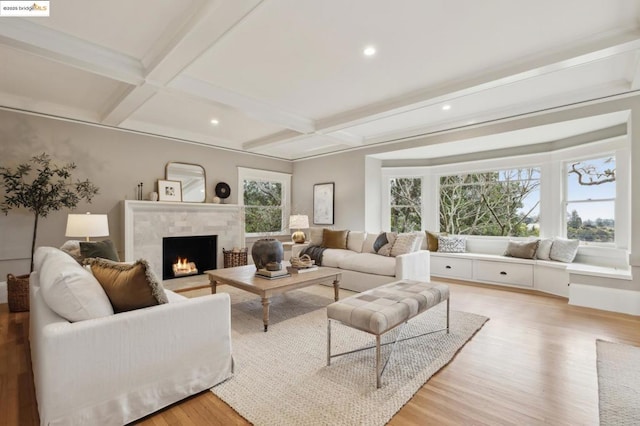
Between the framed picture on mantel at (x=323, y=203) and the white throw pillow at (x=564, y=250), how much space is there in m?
3.88

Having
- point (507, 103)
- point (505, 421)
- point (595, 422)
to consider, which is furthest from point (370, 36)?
point (595, 422)

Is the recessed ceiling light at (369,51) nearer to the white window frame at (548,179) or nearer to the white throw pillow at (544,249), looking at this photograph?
the white window frame at (548,179)

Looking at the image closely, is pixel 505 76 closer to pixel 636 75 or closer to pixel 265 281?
pixel 636 75

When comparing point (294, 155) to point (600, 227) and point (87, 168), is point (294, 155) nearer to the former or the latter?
point (87, 168)

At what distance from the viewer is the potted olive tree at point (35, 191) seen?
353 cm

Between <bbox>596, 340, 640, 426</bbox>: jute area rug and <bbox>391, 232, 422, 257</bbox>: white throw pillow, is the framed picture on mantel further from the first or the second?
<bbox>596, 340, 640, 426</bbox>: jute area rug

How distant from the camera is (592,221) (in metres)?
4.45

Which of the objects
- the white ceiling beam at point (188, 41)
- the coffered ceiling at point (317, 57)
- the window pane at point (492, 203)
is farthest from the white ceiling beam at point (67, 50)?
the window pane at point (492, 203)

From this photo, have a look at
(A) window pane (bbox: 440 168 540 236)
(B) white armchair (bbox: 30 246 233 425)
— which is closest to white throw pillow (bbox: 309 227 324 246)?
(A) window pane (bbox: 440 168 540 236)

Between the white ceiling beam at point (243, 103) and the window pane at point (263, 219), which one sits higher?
the white ceiling beam at point (243, 103)

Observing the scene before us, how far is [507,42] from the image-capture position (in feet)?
8.55

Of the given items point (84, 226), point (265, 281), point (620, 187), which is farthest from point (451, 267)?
point (84, 226)

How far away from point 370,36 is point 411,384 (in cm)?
268

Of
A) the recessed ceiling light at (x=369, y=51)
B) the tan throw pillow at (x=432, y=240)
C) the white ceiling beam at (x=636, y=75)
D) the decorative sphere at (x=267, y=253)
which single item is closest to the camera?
the recessed ceiling light at (x=369, y=51)
